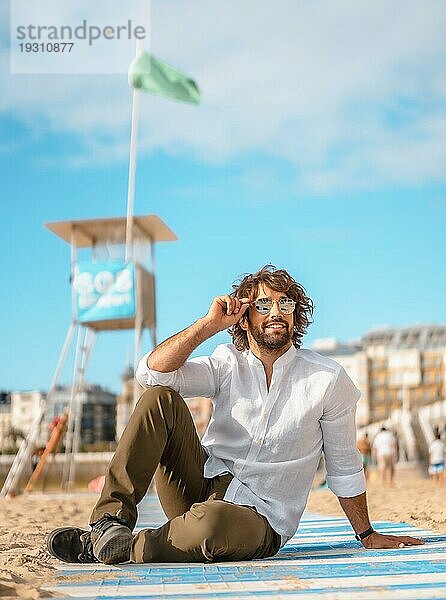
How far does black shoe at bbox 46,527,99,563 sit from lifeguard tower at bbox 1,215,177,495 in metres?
11.5

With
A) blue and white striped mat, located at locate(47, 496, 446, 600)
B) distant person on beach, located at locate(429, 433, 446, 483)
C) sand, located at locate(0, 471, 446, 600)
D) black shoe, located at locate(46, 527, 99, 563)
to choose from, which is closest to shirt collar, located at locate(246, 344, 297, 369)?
blue and white striped mat, located at locate(47, 496, 446, 600)

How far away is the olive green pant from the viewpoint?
3.33m

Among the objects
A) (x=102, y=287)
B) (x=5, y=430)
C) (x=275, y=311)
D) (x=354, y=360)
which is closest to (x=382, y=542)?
(x=275, y=311)

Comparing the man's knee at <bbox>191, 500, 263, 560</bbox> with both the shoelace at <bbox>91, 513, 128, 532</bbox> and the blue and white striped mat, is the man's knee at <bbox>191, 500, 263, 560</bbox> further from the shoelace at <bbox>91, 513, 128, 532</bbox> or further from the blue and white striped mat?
the shoelace at <bbox>91, 513, 128, 532</bbox>

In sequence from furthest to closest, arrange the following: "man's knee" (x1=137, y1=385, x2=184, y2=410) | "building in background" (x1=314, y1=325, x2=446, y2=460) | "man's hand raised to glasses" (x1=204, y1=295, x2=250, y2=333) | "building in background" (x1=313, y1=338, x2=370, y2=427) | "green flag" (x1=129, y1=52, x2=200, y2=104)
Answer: "building in background" (x1=314, y1=325, x2=446, y2=460) → "building in background" (x1=313, y1=338, x2=370, y2=427) → "green flag" (x1=129, y1=52, x2=200, y2=104) → "man's hand raised to glasses" (x1=204, y1=295, x2=250, y2=333) → "man's knee" (x1=137, y1=385, x2=184, y2=410)

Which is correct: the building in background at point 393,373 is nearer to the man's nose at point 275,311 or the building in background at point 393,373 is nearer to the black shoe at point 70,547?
the man's nose at point 275,311

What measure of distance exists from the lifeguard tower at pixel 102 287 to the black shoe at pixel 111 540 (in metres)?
11.6

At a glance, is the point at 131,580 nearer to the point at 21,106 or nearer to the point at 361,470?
the point at 361,470

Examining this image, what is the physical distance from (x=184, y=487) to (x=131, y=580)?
0.87 metres

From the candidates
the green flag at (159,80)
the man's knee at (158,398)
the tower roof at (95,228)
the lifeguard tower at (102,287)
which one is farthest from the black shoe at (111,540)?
the green flag at (159,80)

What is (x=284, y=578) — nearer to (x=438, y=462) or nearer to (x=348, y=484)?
(x=348, y=484)

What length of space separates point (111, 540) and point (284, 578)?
2.12 feet

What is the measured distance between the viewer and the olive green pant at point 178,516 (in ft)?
10.9

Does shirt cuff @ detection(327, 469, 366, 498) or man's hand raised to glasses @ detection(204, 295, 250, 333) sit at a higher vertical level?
man's hand raised to glasses @ detection(204, 295, 250, 333)
